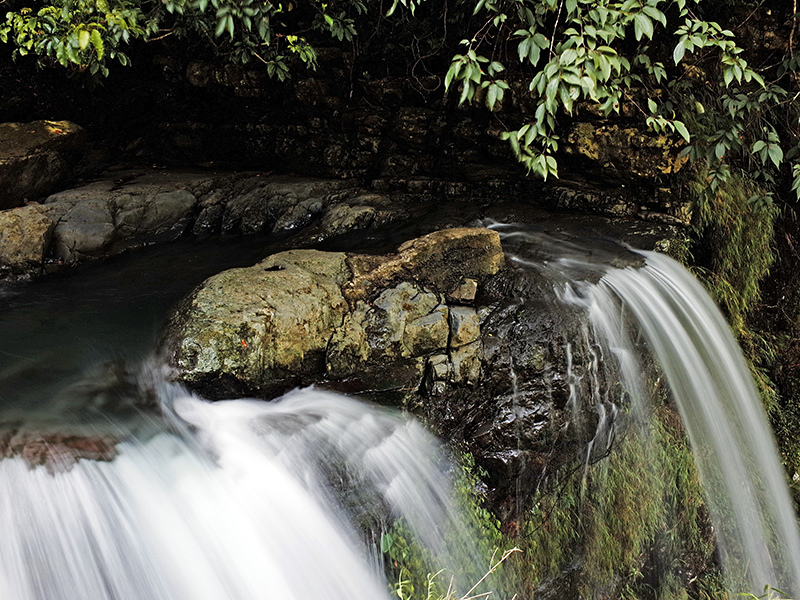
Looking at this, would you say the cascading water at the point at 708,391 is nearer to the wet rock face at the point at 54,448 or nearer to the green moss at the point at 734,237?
the green moss at the point at 734,237

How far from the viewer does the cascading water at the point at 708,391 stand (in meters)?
4.05

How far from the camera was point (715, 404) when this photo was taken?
4.27 meters

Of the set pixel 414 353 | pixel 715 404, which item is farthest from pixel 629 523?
pixel 414 353

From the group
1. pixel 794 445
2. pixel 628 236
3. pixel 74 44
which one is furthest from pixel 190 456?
pixel 794 445

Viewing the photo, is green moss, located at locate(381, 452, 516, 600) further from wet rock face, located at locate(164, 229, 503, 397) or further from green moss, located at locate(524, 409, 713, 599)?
wet rock face, located at locate(164, 229, 503, 397)

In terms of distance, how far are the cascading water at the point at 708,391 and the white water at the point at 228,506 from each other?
1728 mm

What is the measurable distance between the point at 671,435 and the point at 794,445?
2.19 metres

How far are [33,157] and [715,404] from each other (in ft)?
25.0

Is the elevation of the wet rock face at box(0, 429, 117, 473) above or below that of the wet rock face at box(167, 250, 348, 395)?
below

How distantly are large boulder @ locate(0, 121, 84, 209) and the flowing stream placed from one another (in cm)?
186

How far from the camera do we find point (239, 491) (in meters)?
2.86

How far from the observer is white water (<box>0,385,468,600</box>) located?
2.38 meters

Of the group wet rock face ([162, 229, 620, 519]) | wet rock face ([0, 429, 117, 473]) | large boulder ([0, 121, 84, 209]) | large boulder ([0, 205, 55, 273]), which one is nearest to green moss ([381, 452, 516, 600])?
wet rock face ([162, 229, 620, 519])

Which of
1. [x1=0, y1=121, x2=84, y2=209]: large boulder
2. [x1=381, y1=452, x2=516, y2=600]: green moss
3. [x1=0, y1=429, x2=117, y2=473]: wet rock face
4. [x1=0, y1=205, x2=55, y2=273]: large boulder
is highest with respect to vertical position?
[x1=0, y1=121, x2=84, y2=209]: large boulder
